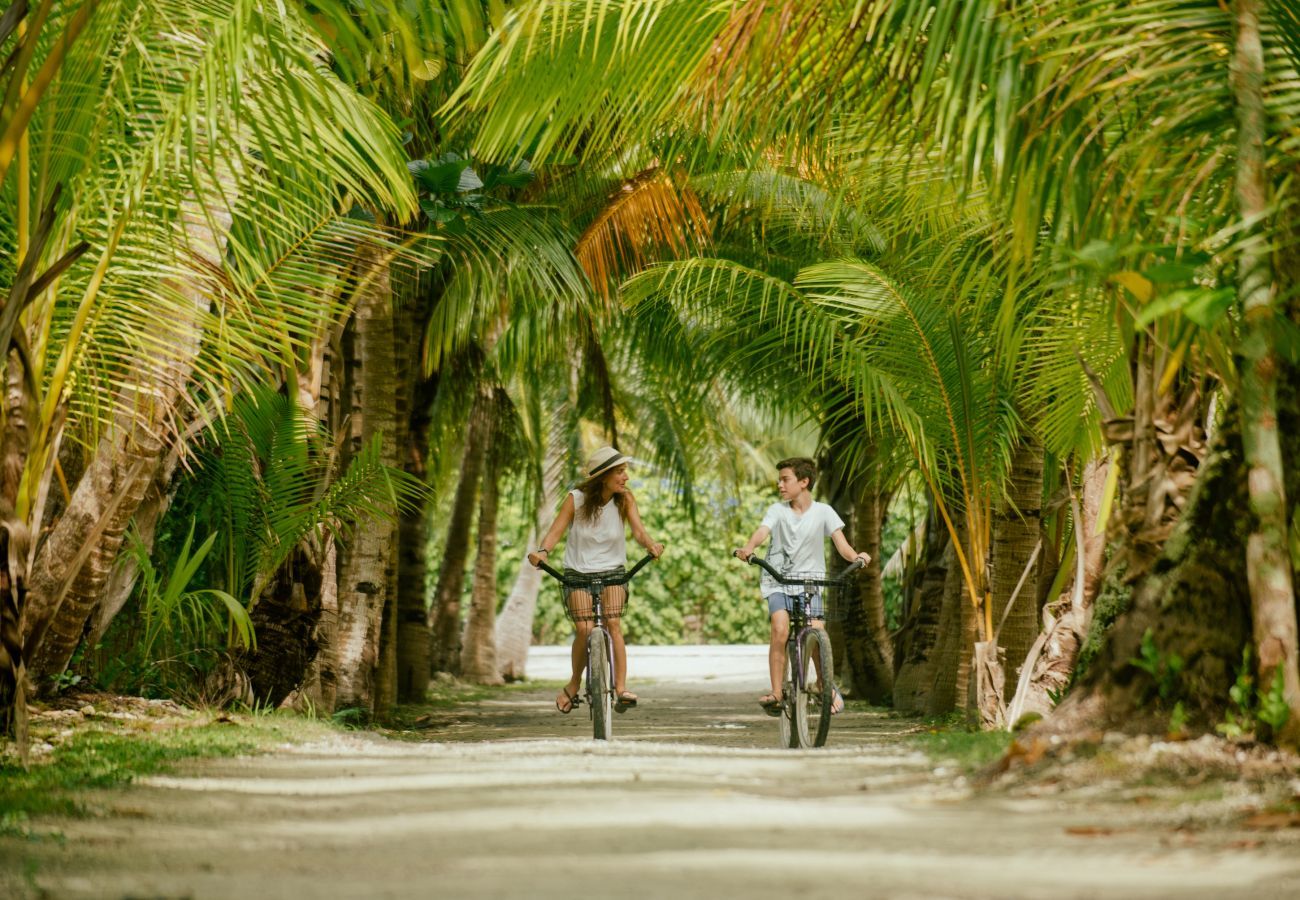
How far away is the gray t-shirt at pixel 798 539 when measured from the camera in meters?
8.17

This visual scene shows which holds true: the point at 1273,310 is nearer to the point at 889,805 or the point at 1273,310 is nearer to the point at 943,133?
the point at 943,133

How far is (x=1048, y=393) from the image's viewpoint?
27.0ft

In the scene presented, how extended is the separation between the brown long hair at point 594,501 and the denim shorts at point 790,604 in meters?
0.98

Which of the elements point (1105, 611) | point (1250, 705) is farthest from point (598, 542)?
point (1250, 705)

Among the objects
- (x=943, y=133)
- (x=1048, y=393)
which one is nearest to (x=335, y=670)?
(x=1048, y=393)

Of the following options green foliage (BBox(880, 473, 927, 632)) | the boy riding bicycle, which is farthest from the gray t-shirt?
green foliage (BBox(880, 473, 927, 632))

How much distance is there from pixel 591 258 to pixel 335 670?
12.5ft

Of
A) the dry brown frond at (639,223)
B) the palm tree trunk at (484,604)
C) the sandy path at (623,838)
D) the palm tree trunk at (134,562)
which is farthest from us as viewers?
the palm tree trunk at (484,604)

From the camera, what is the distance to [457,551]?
706 inches

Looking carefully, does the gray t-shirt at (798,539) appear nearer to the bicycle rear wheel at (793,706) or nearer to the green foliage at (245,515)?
the bicycle rear wheel at (793,706)

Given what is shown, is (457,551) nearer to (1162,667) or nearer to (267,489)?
(267,489)

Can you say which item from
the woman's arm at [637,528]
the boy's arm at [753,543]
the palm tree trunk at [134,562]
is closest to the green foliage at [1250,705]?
the boy's arm at [753,543]

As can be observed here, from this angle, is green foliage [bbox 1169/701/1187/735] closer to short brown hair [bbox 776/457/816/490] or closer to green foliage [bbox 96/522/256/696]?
short brown hair [bbox 776/457/816/490]

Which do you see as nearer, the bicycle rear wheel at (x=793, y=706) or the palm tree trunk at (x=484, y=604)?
the bicycle rear wheel at (x=793, y=706)
